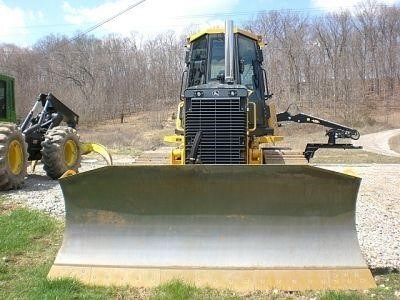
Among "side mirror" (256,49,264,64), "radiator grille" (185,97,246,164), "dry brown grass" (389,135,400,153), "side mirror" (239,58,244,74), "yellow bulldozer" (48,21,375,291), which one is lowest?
"dry brown grass" (389,135,400,153)

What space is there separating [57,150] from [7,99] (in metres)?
2.33

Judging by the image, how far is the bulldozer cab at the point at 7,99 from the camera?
1354 cm

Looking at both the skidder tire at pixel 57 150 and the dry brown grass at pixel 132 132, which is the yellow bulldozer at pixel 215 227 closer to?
the skidder tire at pixel 57 150

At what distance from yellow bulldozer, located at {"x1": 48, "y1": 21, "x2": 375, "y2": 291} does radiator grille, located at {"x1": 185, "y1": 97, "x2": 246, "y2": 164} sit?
1.60 meters

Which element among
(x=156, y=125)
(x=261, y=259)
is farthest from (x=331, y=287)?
(x=156, y=125)

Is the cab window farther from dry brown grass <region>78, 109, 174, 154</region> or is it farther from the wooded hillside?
the wooded hillside

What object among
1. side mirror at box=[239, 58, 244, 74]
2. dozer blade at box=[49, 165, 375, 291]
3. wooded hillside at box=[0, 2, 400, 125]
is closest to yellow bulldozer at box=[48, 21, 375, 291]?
dozer blade at box=[49, 165, 375, 291]

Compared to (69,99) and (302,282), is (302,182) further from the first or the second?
(69,99)

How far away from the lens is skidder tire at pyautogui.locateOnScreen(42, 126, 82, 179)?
1259 cm

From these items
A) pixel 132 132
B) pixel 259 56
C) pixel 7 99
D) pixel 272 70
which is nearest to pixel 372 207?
pixel 259 56

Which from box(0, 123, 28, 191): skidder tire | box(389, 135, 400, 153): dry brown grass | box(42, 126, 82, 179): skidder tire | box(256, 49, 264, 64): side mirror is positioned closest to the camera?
box(256, 49, 264, 64): side mirror

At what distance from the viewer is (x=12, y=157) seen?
11336mm

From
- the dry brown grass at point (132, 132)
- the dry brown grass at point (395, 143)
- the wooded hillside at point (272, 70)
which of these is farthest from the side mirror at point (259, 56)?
the wooded hillside at point (272, 70)

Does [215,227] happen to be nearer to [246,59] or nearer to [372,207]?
[246,59]
